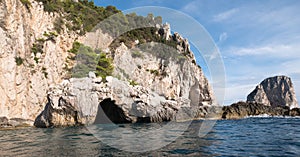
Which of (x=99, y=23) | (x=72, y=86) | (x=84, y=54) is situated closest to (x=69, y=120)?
(x=72, y=86)

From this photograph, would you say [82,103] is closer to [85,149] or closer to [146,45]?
[85,149]

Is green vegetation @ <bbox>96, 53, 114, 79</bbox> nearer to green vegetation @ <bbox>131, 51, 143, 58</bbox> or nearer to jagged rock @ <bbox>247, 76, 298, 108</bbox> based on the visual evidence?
green vegetation @ <bbox>131, 51, 143, 58</bbox>

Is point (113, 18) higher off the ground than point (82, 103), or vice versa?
point (113, 18)

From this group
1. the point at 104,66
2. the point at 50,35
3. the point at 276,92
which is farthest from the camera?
the point at 276,92

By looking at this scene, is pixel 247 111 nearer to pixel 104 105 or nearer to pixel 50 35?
pixel 104 105

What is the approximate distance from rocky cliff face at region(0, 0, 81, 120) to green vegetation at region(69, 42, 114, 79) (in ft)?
6.02

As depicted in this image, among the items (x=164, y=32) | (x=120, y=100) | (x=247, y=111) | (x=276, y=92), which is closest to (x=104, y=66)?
(x=120, y=100)

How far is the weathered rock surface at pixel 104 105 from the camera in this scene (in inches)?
872

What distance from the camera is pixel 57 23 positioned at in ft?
115

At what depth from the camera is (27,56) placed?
2864 centimetres

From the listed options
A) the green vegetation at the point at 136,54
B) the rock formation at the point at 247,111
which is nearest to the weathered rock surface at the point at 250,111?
the rock formation at the point at 247,111

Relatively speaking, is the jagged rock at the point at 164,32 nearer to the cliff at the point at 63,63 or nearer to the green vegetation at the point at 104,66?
the cliff at the point at 63,63

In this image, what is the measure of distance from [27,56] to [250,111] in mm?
42459

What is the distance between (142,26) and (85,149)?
170 feet
